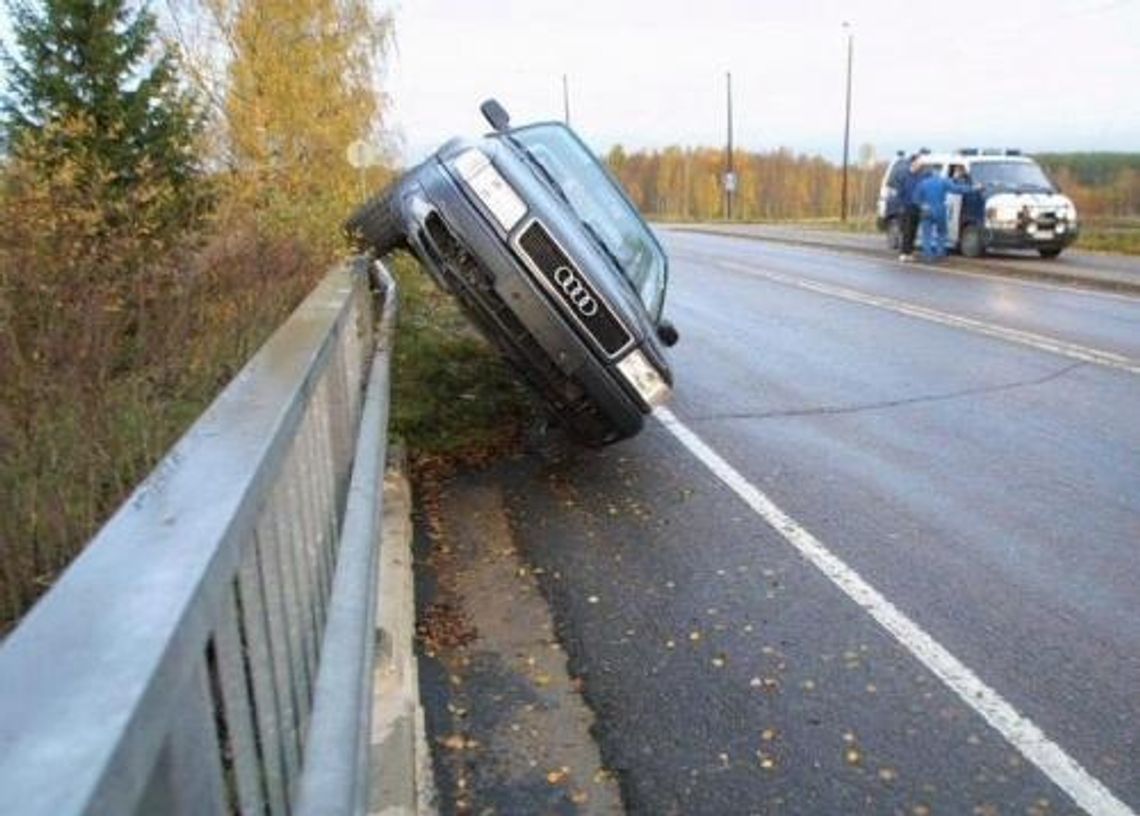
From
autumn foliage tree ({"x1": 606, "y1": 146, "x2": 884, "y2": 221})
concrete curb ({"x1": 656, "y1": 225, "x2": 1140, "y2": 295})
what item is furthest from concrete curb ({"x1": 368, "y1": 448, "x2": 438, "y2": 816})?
autumn foliage tree ({"x1": 606, "y1": 146, "x2": 884, "y2": 221})

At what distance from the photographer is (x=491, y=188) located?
6.33 metres

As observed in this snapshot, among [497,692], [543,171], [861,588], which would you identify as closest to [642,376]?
[543,171]

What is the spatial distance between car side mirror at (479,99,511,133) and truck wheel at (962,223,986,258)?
17341 millimetres

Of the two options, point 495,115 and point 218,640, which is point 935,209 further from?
point 218,640

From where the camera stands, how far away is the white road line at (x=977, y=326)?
34.9 feet

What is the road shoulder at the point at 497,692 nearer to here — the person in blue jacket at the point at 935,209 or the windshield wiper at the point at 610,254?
the windshield wiper at the point at 610,254

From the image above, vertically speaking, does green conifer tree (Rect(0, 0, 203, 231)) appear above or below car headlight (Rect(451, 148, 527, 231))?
above

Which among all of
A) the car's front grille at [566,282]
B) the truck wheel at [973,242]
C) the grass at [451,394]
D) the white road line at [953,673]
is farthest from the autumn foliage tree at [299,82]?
the truck wheel at [973,242]

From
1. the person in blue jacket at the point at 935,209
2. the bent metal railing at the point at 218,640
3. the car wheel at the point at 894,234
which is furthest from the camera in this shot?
the car wheel at the point at 894,234

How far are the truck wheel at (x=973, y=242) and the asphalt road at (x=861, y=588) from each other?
13.3 metres

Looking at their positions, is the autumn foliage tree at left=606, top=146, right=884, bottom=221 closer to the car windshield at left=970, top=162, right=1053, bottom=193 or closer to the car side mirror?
the car windshield at left=970, top=162, right=1053, bottom=193

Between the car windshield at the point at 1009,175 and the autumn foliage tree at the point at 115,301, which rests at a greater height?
the autumn foliage tree at the point at 115,301

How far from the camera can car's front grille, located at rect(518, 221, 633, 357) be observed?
614 centimetres

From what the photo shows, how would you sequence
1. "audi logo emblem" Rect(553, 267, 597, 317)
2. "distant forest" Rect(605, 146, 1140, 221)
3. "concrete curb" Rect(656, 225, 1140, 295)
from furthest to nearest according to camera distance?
"distant forest" Rect(605, 146, 1140, 221) < "concrete curb" Rect(656, 225, 1140, 295) < "audi logo emblem" Rect(553, 267, 597, 317)
